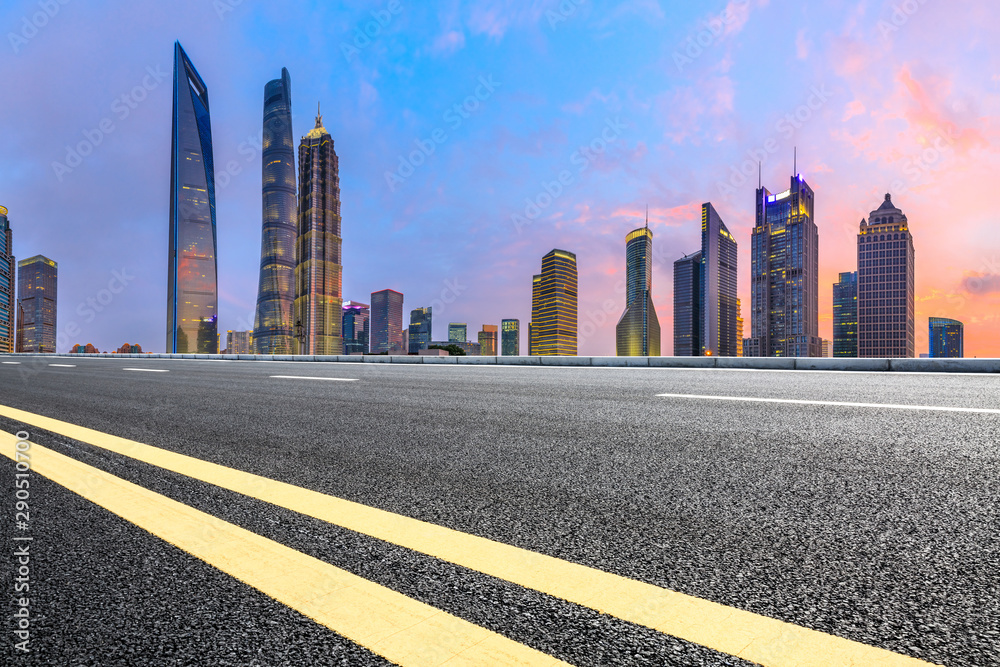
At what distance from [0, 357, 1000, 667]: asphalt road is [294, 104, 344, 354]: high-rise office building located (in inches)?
6079

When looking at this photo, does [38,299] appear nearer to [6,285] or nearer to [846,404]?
[6,285]

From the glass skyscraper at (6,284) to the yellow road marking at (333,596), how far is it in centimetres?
13906

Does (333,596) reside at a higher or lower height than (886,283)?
lower

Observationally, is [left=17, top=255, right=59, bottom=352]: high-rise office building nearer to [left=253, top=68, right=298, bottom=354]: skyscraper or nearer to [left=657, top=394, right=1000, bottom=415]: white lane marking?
[left=253, top=68, right=298, bottom=354]: skyscraper

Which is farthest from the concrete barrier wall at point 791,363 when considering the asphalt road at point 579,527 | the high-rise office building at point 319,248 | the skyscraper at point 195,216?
the high-rise office building at point 319,248

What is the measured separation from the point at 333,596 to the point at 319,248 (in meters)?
163

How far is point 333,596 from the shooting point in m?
1.21

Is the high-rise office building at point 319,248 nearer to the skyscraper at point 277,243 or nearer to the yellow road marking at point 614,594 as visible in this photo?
the skyscraper at point 277,243

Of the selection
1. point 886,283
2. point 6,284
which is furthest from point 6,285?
point 886,283

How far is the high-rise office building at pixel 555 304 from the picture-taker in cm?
18062

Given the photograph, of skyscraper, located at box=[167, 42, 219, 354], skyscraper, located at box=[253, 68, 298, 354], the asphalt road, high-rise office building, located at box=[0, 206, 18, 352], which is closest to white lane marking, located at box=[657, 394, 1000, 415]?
the asphalt road

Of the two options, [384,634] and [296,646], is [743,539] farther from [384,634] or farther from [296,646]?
[296,646]

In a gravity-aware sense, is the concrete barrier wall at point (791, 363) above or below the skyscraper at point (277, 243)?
below

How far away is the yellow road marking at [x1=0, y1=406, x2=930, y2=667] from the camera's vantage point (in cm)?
97
